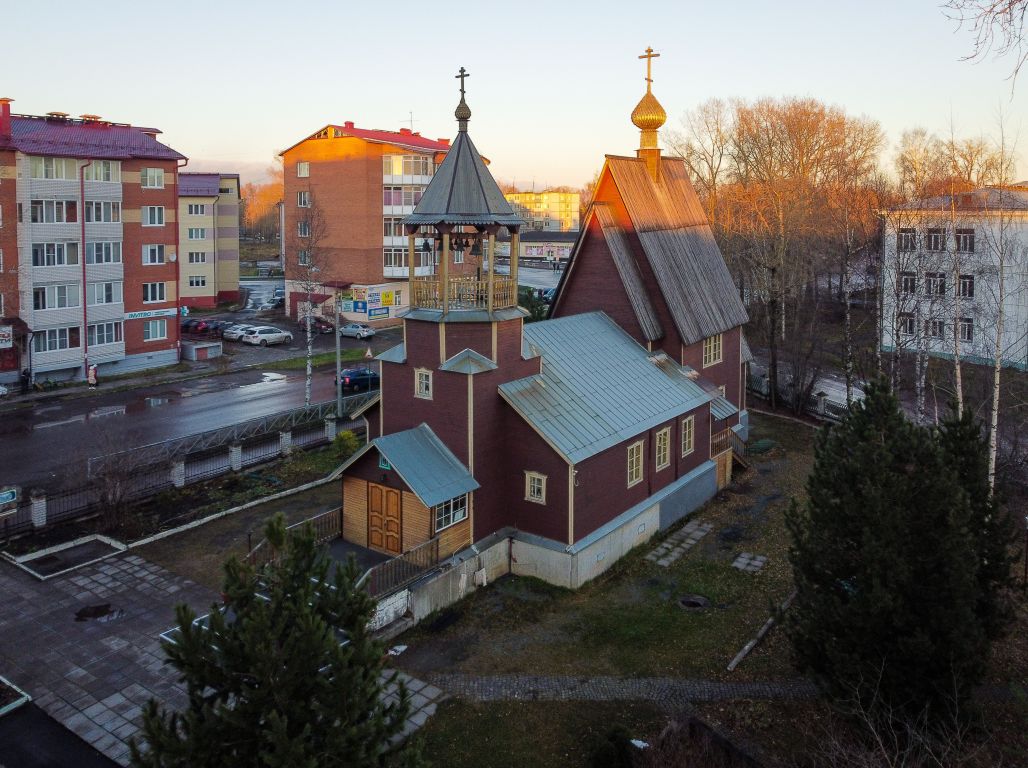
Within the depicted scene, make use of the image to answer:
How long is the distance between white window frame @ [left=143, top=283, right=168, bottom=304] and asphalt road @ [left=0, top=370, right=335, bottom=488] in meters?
5.63

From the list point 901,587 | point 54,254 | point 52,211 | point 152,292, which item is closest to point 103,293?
point 54,254

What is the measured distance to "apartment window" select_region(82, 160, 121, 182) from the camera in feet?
127

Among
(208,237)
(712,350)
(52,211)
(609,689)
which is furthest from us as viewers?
(208,237)

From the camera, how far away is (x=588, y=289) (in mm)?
25703

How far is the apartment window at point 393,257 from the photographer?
55938mm

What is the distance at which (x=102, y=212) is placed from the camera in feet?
129

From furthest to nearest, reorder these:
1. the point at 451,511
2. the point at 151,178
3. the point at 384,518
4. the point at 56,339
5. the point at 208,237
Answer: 1. the point at 208,237
2. the point at 151,178
3. the point at 56,339
4. the point at 384,518
5. the point at 451,511

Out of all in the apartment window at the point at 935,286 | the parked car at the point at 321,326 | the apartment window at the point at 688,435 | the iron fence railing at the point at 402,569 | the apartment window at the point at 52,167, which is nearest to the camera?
the iron fence railing at the point at 402,569

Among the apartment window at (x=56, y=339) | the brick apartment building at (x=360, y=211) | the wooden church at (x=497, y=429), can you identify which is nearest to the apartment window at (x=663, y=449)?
the wooden church at (x=497, y=429)

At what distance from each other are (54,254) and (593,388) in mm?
27782

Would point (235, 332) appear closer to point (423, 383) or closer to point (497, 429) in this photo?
point (423, 383)

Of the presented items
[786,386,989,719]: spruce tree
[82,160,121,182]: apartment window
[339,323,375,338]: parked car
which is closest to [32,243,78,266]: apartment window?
[82,160,121,182]: apartment window

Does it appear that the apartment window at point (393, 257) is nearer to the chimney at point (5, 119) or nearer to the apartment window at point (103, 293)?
the apartment window at point (103, 293)

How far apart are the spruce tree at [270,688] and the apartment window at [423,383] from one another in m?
10.7
